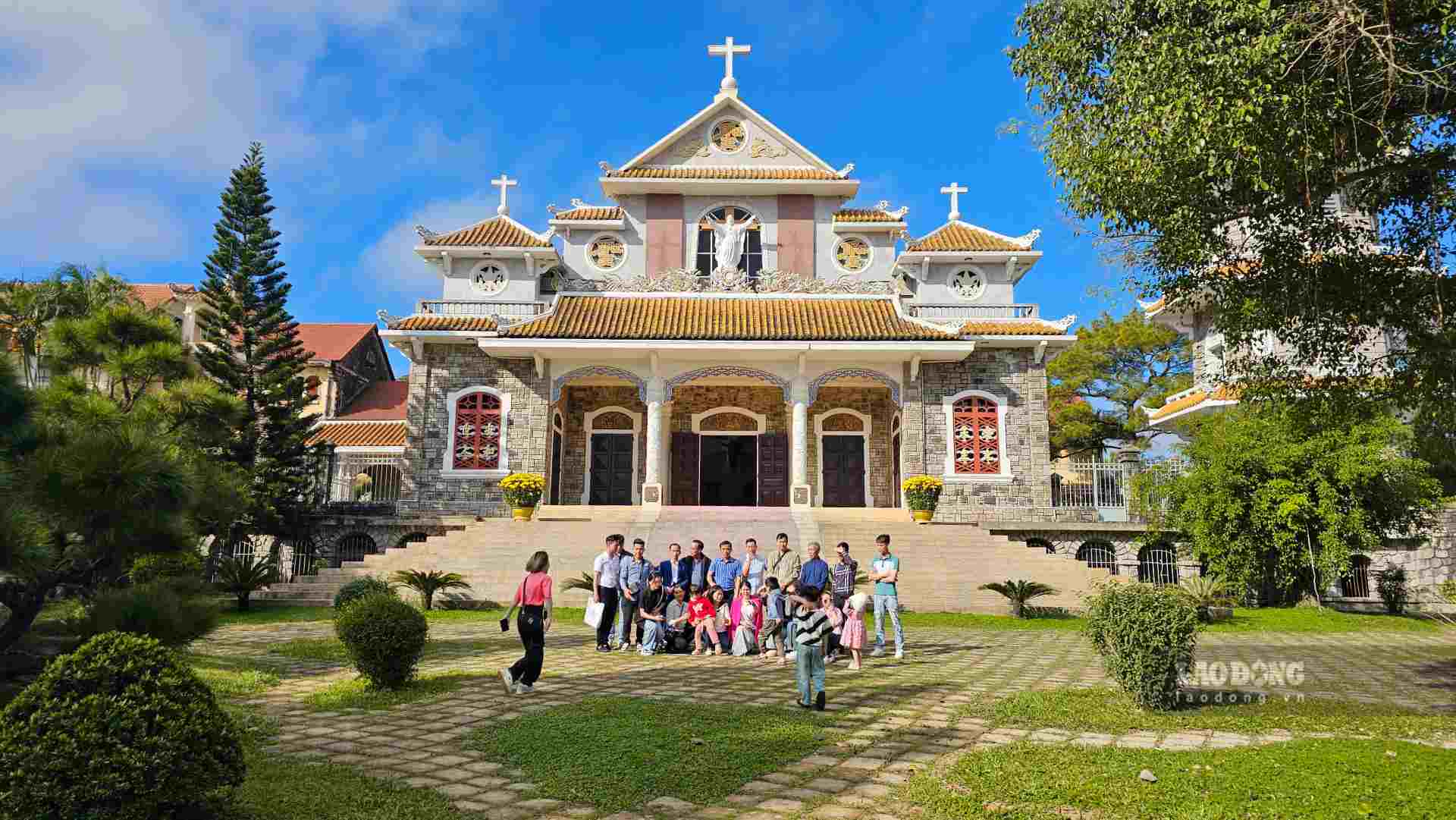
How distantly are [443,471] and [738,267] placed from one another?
868cm

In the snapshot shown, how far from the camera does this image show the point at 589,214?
77.6 ft

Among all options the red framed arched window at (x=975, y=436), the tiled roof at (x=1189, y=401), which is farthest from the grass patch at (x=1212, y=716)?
the tiled roof at (x=1189, y=401)

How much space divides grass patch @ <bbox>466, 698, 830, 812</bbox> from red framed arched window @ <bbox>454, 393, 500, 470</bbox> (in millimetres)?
15059

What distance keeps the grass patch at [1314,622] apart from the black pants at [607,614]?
9114 millimetres

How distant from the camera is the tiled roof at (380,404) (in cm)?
3269

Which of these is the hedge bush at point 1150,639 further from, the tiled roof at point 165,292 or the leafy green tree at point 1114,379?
the tiled roof at point 165,292

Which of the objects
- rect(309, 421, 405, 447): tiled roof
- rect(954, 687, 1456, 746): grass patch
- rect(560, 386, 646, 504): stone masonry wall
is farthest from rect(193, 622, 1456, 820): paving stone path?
rect(309, 421, 405, 447): tiled roof

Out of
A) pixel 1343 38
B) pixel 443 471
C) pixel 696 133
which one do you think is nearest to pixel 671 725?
pixel 1343 38

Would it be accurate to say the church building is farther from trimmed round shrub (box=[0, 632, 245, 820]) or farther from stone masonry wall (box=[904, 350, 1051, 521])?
trimmed round shrub (box=[0, 632, 245, 820])

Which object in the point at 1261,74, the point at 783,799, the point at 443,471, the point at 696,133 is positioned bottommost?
the point at 783,799

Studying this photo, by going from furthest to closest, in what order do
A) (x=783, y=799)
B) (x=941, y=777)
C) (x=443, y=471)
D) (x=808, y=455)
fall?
(x=808, y=455), (x=443, y=471), (x=941, y=777), (x=783, y=799)

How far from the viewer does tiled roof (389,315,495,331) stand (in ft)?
70.4

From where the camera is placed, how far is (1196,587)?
16531 mm

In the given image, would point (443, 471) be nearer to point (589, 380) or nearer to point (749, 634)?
point (589, 380)
